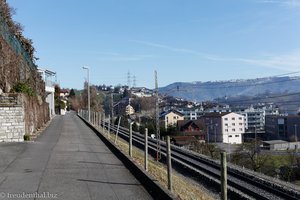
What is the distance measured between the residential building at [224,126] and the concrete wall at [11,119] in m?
97.3

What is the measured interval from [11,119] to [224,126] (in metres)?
107

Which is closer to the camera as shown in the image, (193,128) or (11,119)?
(11,119)

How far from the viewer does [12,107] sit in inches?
780

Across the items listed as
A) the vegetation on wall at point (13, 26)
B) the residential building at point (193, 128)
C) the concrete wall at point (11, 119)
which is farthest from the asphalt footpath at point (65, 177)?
the residential building at point (193, 128)

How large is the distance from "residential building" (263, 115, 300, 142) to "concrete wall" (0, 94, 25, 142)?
337 ft

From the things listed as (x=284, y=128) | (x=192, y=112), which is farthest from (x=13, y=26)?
(x=192, y=112)

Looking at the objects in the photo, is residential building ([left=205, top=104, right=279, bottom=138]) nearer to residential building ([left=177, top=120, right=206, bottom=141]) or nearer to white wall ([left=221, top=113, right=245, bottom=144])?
white wall ([left=221, top=113, right=245, bottom=144])

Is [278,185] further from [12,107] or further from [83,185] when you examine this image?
[83,185]

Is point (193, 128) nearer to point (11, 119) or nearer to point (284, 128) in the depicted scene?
point (284, 128)

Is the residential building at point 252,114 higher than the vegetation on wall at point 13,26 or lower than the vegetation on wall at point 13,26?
lower

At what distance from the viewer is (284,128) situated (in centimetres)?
12388

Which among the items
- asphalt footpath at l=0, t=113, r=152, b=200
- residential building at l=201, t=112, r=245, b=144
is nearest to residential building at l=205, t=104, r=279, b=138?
residential building at l=201, t=112, r=245, b=144

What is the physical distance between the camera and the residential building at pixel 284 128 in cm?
11857

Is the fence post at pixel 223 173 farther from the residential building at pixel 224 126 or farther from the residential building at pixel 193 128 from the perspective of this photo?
the residential building at pixel 224 126
